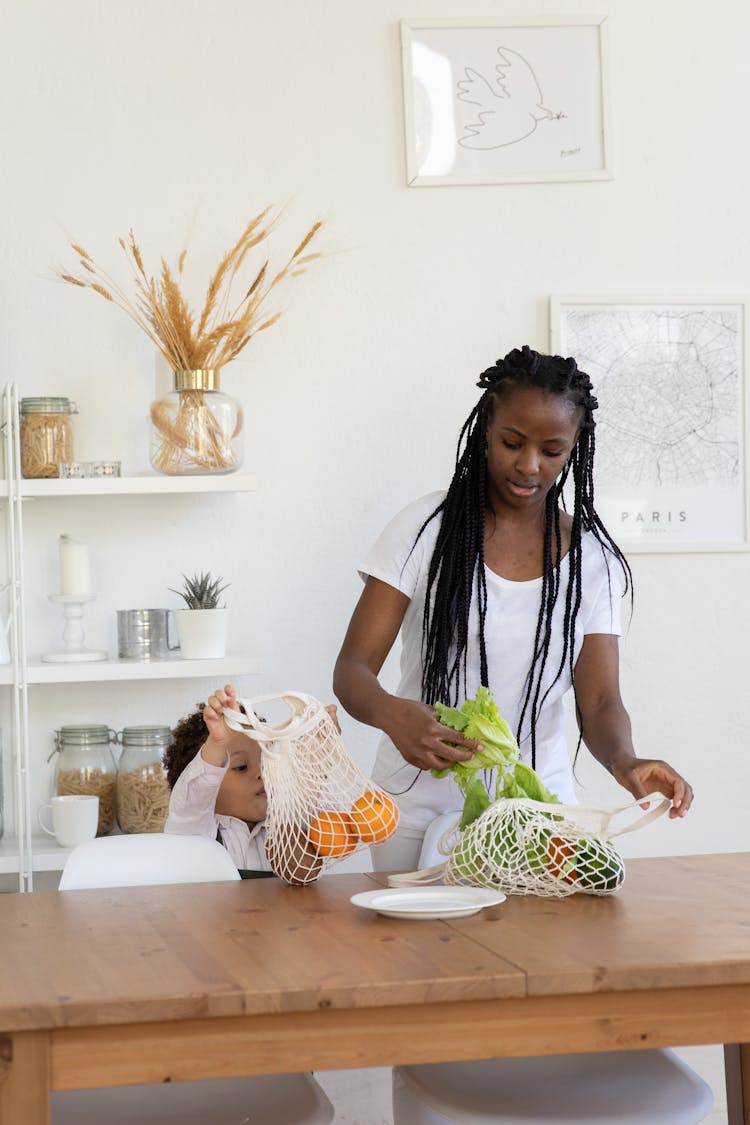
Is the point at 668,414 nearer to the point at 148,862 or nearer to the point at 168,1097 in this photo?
the point at 148,862

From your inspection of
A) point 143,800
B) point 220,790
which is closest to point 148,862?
point 220,790

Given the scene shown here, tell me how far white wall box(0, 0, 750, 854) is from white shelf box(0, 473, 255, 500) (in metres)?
0.20

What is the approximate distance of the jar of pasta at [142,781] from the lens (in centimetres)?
265

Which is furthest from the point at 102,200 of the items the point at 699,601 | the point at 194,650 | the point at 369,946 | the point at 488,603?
the point at 369,946

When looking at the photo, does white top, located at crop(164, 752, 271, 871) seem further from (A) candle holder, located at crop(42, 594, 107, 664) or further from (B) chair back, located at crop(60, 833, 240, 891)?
(A) candle holder, located at crop(42, 594, 107, 664)

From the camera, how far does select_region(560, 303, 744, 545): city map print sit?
2.97m

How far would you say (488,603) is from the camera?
88.4 inches

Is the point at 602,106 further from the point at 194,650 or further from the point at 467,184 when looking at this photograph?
the point at 194,650

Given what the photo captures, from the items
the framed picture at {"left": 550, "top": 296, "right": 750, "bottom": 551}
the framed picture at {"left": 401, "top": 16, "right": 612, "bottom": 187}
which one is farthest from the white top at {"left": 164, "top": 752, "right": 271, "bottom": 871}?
the framed picture at {"left": 401, "top": 16, "right": 612, "bottom": 187}

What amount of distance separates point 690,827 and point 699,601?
518 mm

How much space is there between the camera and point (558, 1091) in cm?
175

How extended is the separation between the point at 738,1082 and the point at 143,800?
4.38 ft

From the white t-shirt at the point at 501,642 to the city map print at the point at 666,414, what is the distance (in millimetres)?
720

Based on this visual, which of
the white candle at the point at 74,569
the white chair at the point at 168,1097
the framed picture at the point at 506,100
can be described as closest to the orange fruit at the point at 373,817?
the white chair at the point at 168,1097
